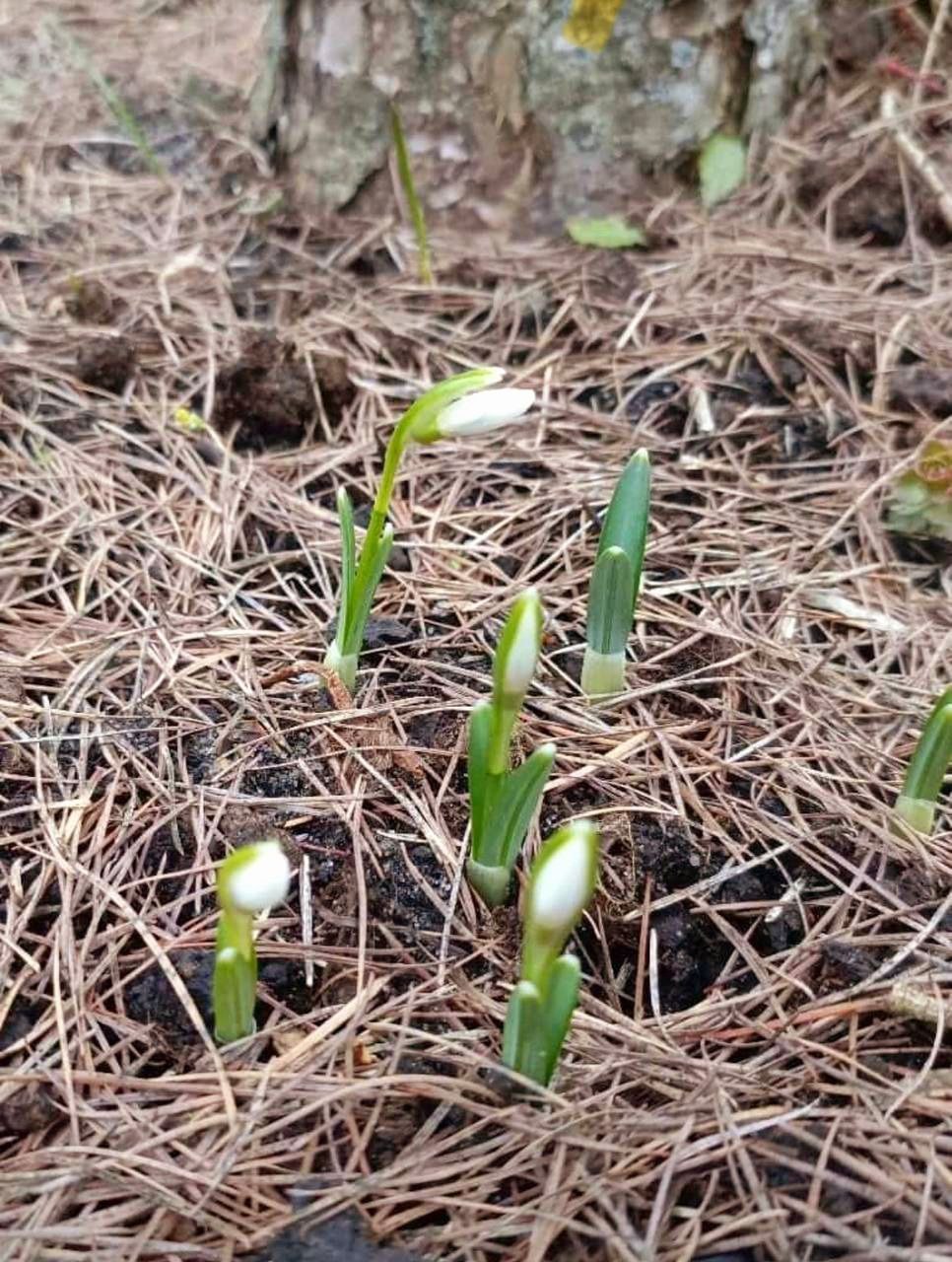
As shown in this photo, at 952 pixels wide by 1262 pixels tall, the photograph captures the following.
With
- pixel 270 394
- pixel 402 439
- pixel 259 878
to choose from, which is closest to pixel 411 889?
pixel 259 878

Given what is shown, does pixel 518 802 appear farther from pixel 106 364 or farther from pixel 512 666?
pixel 106 364

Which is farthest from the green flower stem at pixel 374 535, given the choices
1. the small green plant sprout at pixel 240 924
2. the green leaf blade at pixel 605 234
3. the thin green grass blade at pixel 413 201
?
the green leaf blade at pixel 605 234

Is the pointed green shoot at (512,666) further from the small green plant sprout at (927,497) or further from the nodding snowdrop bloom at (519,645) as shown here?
the small green plant sprout at (927,497)

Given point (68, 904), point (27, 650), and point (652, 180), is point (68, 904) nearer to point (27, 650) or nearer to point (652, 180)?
point (27, 650)

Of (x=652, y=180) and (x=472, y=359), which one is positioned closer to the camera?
(x=472, y=359)

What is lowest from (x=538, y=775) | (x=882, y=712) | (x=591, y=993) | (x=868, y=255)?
(x=591, y=993)

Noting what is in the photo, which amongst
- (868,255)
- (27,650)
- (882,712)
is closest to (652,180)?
(868,255)
